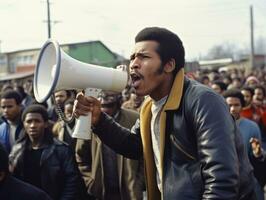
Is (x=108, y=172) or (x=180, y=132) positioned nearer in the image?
(x=180, y=132)

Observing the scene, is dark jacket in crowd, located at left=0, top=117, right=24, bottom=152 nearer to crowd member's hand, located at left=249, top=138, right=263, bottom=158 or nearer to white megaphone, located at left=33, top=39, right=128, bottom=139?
crowd member's hand, located at left=249, top=138, right=263, bottom=158

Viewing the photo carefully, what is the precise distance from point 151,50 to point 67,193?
7.20 ft

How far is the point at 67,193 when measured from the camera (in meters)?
3.97

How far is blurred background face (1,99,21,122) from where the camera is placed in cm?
538

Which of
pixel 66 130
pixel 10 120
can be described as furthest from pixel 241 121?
pixel 10 120

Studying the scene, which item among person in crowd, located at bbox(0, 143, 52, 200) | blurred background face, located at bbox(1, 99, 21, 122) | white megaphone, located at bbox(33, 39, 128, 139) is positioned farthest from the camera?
blurred background face, located at bbox(1, 99, 21, 122)

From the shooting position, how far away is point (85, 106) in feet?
7.97

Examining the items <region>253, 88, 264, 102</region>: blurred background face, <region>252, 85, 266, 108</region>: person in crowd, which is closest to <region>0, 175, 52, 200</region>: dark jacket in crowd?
<region>252, 85, 266, 108</region>: person in crowd

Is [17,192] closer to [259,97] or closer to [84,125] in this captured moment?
[84,125]

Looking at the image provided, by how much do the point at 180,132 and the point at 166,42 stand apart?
40cm

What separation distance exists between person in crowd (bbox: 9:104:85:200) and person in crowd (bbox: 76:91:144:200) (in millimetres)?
132

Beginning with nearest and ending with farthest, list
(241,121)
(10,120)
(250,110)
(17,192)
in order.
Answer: (17,192), (241,121), (10,120), (250,110)

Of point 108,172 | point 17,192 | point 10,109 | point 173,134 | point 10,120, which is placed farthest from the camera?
point 10,109

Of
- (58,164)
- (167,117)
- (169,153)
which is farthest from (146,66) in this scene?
(58,164)
